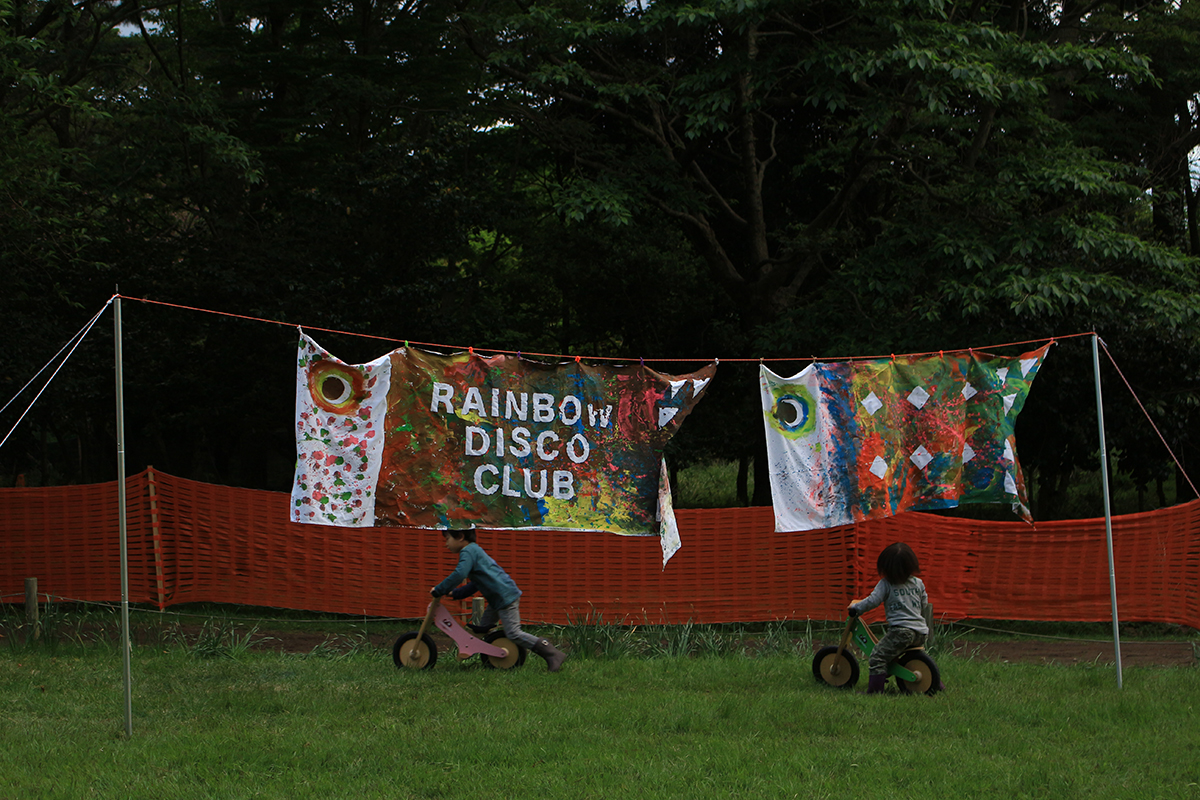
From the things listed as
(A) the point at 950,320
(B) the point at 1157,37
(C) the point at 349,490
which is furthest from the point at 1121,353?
(C) the point at 349,490

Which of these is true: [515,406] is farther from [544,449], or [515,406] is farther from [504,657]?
[504,657]

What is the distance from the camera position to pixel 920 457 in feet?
28.3

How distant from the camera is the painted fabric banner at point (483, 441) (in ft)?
25.8

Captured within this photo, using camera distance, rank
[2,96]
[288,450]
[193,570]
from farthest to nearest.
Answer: [288,450]
[2,96]
[193,570]

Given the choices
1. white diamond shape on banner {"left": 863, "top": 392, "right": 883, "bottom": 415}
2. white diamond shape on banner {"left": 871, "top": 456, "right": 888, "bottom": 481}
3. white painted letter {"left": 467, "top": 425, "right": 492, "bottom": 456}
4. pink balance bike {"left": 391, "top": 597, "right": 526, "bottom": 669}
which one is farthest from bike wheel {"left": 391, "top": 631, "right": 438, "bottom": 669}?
white diamond shape on banner {"left": 863, "top": 392, "right": 883, "bottom": 415}

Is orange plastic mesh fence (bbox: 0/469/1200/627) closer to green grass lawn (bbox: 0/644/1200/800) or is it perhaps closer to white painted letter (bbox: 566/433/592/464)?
green grass lawn (bbox: 0/644/1200/800)

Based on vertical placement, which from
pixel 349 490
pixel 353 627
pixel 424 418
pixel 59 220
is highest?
pixel 59 220

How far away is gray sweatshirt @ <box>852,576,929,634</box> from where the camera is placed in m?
7.77

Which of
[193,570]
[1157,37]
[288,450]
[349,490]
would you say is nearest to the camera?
[349,490]

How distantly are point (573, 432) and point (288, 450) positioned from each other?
1601cm

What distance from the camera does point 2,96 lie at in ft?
47.3

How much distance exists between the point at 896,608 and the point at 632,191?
10102 mm

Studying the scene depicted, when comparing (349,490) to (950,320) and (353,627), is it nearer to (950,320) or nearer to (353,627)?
(353,627)

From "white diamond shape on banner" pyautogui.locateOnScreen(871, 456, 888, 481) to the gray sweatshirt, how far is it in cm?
88
